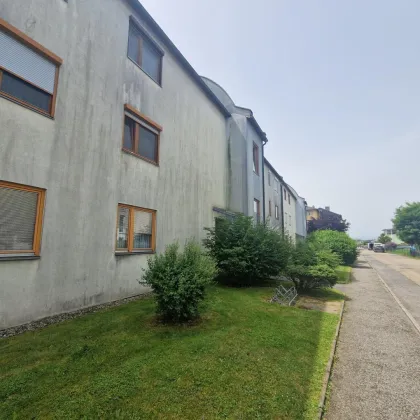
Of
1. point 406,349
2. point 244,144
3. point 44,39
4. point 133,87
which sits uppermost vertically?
point 244,144

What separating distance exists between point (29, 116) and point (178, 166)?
611 centimetres

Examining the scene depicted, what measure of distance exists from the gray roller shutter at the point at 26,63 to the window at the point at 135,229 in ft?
12.1

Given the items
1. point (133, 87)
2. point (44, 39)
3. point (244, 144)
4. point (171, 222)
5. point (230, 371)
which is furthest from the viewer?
point (244, 144)

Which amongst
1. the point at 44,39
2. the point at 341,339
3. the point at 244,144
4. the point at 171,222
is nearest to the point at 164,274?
the point at 341,339

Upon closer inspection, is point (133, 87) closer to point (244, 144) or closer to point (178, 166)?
point (178, 166)

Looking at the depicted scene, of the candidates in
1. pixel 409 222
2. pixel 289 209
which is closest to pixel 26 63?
pixel 289 209

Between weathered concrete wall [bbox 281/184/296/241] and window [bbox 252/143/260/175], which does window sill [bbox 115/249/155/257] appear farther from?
weathered concrete wall [bbox 281/184/296/241]

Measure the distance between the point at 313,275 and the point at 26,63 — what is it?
1096cm

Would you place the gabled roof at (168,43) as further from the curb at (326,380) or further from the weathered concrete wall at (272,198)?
the weathered concrete wall at (272,198)

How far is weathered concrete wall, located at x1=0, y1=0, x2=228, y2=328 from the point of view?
5484mm

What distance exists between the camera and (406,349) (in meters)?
5.34

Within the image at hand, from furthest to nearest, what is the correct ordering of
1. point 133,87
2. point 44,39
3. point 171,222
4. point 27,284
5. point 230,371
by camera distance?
point 171,222 < point 133,87 < point 44,39 < point 27,284 < point 230,371

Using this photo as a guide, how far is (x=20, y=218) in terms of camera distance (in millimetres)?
5496

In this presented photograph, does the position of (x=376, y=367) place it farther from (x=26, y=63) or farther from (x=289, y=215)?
(x=289, y=215)
